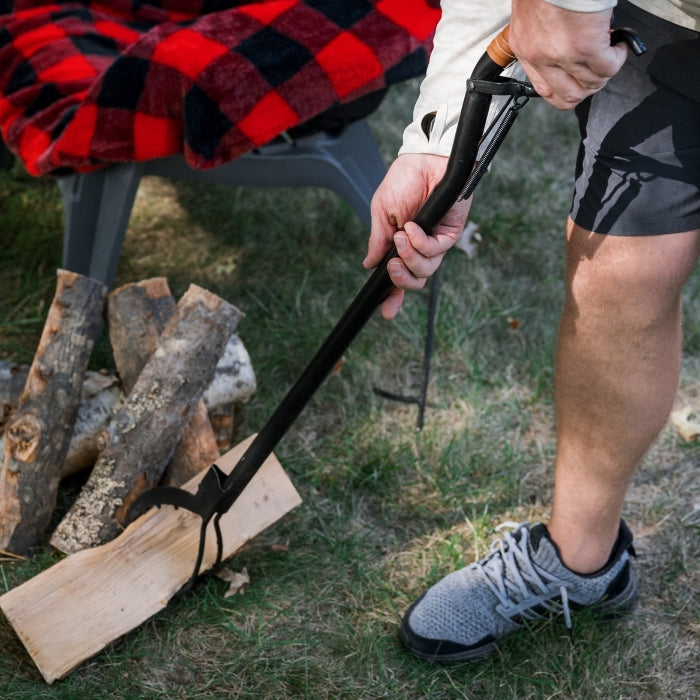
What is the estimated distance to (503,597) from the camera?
1771 mm

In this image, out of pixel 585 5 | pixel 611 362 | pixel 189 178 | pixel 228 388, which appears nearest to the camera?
pixel 585 5

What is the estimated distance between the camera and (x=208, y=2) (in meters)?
2.87

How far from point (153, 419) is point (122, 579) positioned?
13.6 inches

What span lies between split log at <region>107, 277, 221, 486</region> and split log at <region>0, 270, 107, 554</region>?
9 centimetres

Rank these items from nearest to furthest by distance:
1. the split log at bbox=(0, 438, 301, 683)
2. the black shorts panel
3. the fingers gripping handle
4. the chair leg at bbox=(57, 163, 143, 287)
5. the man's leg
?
the fingers gripping handle
the black shorts panel
the man's leg
the split log at bbox=(0, 438, 301, 683)
the chair leg at bbox=(57, 163, 143, 287)

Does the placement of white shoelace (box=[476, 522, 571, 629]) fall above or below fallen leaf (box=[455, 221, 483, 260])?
above

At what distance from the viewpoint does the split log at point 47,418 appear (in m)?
1.88

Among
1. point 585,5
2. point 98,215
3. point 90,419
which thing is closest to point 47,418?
point 90,419

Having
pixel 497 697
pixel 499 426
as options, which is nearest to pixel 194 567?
pixel 497 697

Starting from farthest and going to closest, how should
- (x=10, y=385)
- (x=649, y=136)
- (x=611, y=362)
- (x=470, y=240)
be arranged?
(x=470, y=240), (x=10, y=385), (x=611, y=362), (x=649, y=136)

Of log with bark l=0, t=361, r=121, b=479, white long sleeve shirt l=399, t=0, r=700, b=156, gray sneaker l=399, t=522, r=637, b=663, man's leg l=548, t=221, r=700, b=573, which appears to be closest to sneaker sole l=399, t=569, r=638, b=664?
gray sneaker l=399, t=522, r=637, b=663

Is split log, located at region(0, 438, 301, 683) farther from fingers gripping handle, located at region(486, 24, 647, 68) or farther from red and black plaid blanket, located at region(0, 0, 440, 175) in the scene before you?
fingers gripping handle, located at region(486, 24, 647, 68)

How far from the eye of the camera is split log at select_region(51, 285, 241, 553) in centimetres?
189

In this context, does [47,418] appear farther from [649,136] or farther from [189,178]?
[649,136]
